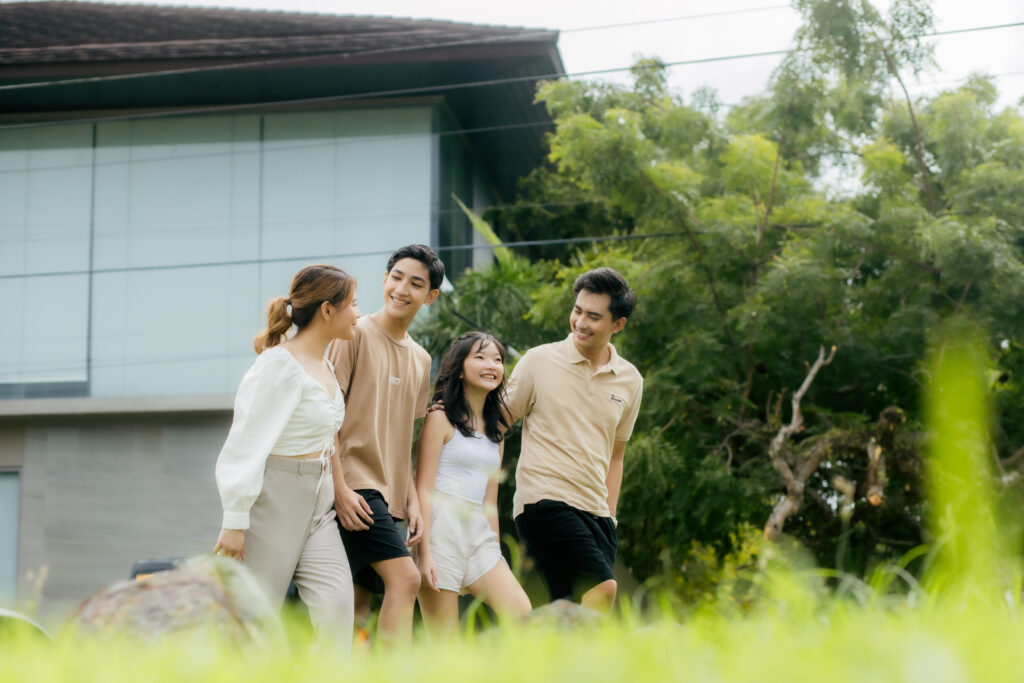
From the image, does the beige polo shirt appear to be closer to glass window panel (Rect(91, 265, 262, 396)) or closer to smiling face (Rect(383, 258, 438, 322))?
smiling face (Rect(383, 258, 438, 322))

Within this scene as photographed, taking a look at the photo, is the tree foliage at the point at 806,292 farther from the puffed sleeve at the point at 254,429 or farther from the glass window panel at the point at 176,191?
the puffed sleeve at the point at 254,429

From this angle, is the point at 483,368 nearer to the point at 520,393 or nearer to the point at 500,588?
the point at 520,393

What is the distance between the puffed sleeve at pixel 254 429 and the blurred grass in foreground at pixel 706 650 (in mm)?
1603

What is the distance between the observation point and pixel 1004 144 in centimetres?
1085

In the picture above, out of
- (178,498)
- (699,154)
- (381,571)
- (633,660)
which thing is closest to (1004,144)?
(699,154)

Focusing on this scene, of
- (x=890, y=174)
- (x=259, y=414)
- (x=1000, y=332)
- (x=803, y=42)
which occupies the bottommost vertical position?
(x=259, y=414)

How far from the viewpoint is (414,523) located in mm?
4344

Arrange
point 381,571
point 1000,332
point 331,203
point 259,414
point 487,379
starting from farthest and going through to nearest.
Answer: point 331,203, point 1000,332, point 487,379, point 381,571, point 259,414

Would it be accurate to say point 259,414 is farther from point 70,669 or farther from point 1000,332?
point 1000,332

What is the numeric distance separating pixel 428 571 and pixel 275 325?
1.18 meters

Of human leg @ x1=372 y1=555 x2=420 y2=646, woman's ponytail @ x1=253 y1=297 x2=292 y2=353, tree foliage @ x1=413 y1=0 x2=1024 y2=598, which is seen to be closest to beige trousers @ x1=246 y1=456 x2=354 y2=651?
human leg @ x1=372 y1=555 x2=420 y2=646

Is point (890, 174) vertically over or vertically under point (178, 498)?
over

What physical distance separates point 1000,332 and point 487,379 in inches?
280

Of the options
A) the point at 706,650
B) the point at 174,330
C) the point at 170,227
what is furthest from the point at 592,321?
the point at 170,227
